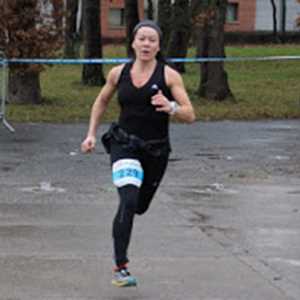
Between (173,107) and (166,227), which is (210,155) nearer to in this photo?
(166,227)

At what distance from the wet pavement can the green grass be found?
497 centimetres

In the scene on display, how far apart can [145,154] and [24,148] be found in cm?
788

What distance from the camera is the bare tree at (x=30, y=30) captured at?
18953mm

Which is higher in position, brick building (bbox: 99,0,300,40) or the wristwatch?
the wristwatch

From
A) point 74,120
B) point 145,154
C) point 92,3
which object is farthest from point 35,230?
point 92,3

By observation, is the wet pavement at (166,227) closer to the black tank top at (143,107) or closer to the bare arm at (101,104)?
the bare arm at (101,104)

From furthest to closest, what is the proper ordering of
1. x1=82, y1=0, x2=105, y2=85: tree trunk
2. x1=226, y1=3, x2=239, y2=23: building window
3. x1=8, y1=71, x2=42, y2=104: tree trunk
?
x1=226, y1=3, x2=239, y2=23: building window → x1=82, y1=0, x2=105, y2=85: tree trunk → x1=8, y1=71, x2=42, y2=104: tree trunk

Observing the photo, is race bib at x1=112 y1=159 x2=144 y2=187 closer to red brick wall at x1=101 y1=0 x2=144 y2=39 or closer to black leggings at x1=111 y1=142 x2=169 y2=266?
black leggings at x1=111 y1=142 x2=169 y2=266

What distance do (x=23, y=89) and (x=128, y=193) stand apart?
585 inches

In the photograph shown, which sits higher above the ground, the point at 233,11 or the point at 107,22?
the point at 233,11

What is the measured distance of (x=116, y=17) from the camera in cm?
6762

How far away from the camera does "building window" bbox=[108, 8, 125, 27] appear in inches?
2638

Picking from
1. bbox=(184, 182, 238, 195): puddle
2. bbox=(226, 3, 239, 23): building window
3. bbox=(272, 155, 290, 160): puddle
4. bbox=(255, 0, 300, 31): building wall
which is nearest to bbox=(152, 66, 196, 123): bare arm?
bbox=(184, 182, 238, 195): puddle

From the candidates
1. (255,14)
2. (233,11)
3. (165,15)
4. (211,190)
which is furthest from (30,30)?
(255,14)
